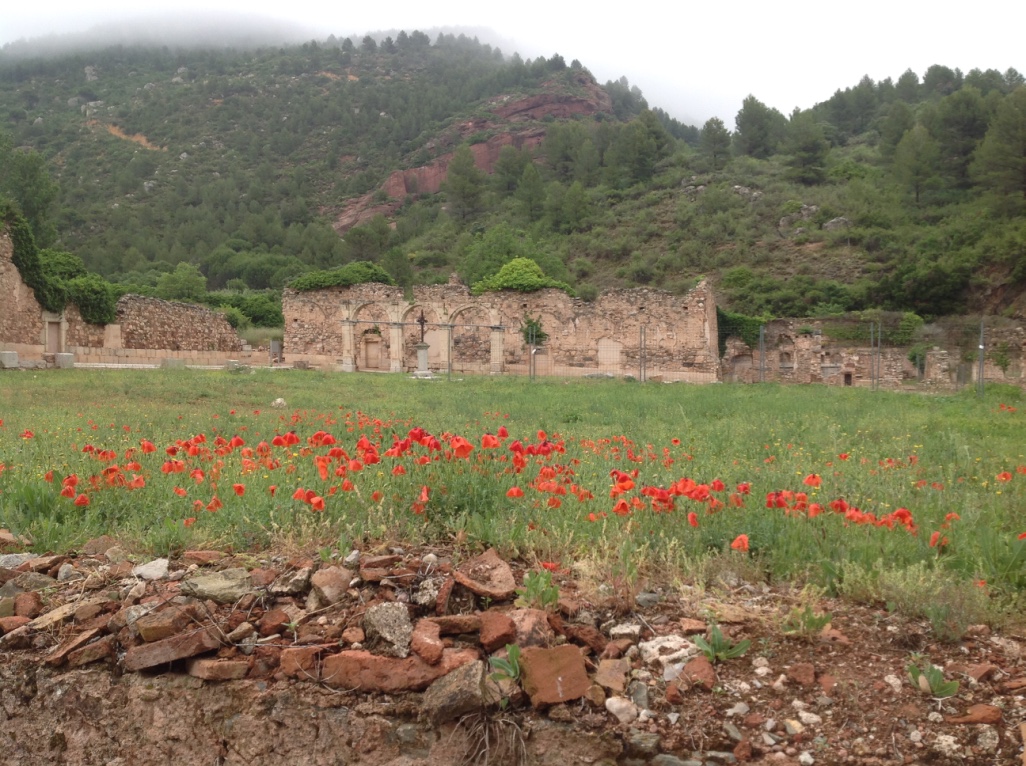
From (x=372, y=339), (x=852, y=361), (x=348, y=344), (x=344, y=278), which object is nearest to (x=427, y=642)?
(x=348, y=344)

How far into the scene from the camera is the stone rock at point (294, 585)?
10.4 feet

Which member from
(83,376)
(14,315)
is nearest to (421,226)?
(14,315)

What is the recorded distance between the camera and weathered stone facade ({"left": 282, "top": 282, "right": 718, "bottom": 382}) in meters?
31.0

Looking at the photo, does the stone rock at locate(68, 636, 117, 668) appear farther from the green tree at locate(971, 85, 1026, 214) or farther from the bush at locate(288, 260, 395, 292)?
the green tree at locate(971, 85, 1026, 214)

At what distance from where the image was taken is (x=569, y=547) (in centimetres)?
365

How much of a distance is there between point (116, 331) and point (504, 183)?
5108cm

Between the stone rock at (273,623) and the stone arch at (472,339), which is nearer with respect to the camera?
the stone rock at (273,623)

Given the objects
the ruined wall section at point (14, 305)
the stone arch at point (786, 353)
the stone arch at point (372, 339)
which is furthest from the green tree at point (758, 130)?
the ruined wall section at point (14, 305)

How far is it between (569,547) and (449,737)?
4.22ft

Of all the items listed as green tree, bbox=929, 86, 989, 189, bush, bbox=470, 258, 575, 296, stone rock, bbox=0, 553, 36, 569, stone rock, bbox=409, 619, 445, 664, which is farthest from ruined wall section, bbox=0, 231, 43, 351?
green tree, bbox=929, 86, 989, 189

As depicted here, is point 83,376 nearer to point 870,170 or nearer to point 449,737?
point 449,737

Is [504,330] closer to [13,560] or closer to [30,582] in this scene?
[13,560]

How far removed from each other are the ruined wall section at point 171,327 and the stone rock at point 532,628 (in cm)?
2886

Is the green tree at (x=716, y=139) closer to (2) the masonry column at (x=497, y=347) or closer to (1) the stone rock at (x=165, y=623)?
(2) the masonry column at (x=497, y=347)
